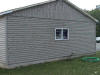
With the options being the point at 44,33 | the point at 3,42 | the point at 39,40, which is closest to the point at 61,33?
the point at 44,33

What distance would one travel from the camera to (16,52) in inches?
376

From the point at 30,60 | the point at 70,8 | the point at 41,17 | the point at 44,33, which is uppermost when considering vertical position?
the point at 70,8

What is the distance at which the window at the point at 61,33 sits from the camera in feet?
38.5

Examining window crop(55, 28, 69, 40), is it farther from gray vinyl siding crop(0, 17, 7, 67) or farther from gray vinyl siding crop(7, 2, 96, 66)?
gray vinyl siding crop(0, 17, 7, 67)

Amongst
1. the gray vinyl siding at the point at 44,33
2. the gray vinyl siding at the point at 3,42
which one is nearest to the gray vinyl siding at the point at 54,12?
the gray vinyl siding at the point at 44,33

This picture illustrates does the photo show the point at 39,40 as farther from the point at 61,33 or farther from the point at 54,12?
the point at 54,12

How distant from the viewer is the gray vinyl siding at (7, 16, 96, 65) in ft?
31.2

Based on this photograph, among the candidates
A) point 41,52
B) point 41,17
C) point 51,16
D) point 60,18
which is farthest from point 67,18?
point 41,52

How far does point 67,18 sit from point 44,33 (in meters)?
2.57

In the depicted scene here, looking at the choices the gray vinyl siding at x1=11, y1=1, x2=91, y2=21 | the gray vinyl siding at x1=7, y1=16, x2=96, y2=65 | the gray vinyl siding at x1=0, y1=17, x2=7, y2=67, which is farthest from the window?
the gray vinyl siding at x1=0, y1=17, x2=7, y2=67

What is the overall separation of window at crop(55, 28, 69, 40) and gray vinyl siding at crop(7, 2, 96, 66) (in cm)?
24

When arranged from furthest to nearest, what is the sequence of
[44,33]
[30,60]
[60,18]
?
[60,18] < [44,33] < [30,60]

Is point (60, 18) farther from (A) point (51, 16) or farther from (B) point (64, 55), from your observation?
(B) point (64, 55)

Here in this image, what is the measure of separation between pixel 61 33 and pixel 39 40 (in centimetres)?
204
